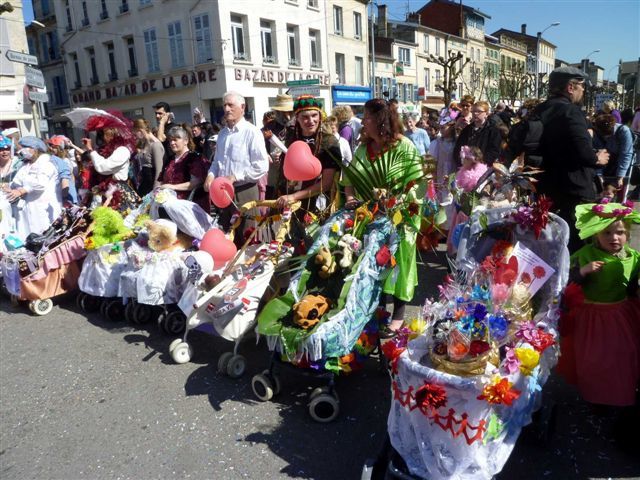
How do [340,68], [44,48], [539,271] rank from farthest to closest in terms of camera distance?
[44,48] < [340,68] < [539,271]

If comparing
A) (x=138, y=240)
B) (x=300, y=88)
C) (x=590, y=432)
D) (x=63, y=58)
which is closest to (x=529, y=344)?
(x=590, y=432)

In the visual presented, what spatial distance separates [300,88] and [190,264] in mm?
10962

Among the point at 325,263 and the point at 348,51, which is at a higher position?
the point at 348,51

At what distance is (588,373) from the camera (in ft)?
9.06

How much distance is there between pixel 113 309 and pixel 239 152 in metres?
2.11

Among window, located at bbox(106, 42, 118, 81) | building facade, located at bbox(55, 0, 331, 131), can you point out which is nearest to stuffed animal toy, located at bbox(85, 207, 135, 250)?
building facade, located at bbox(55, 0, 331, 131)

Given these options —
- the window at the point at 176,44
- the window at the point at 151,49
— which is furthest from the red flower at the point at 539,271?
the window at the point at 151,49

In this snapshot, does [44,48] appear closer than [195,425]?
No

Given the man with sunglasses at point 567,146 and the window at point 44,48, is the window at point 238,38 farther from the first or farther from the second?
the man with sunglasses at point 567,146

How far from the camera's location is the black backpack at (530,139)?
359cm

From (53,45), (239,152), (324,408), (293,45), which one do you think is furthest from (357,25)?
(324,408)

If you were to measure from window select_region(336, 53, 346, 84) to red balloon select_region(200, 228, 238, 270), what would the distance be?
24796mm

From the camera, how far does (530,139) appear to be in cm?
360

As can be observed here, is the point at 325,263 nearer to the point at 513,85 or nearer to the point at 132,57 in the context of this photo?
the point at 132,57
